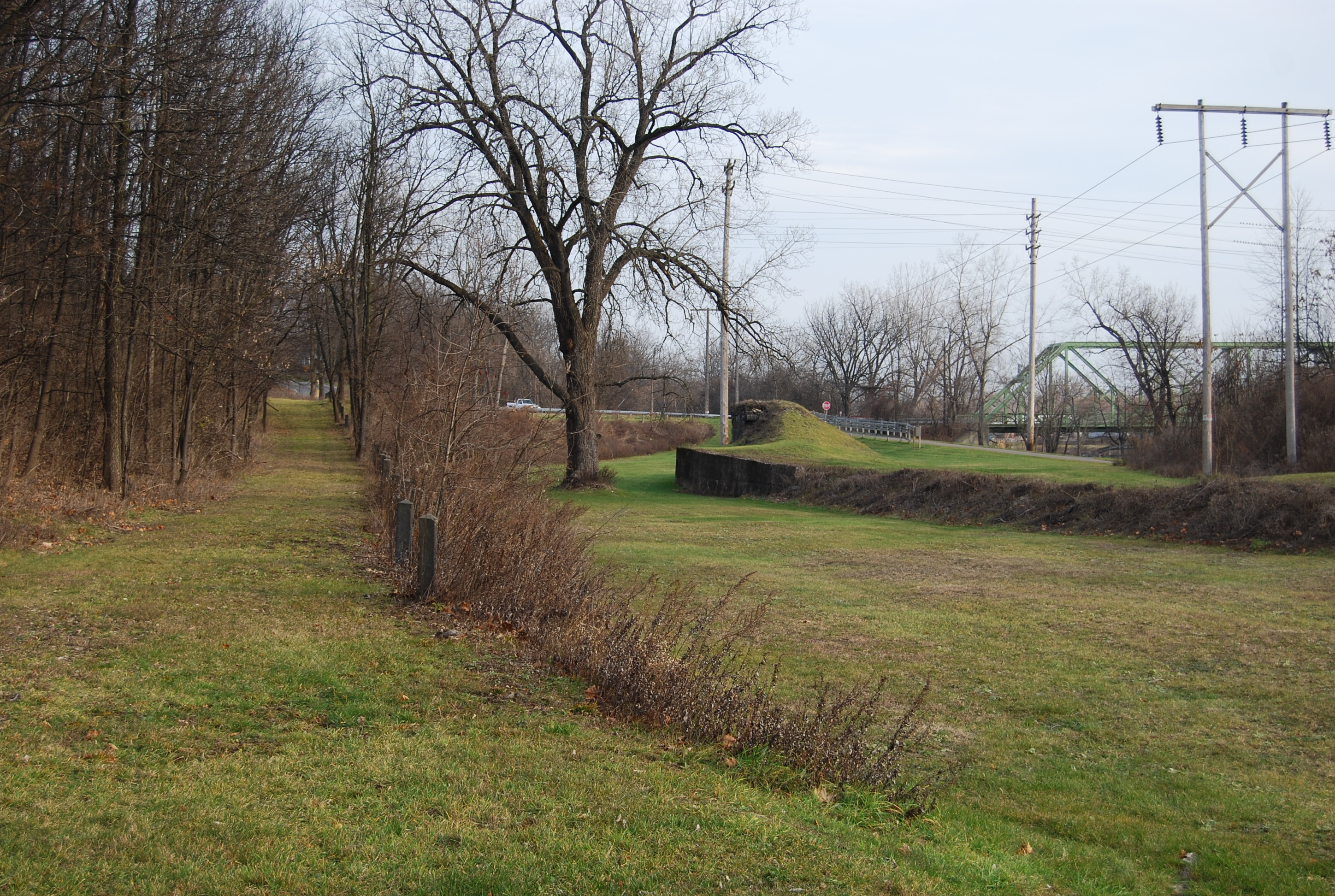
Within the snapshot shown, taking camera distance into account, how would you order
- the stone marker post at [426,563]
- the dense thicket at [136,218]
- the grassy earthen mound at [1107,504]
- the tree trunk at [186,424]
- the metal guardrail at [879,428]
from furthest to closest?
the metal guardrail at [879,428] → the tree trunk at [186,424] → the grassy earthen mound at [1107,504] → the dense thicket at [136,218] → the stone marker post at [426,563]

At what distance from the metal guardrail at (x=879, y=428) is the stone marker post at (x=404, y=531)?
39.1m

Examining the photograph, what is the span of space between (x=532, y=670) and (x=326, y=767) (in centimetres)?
264

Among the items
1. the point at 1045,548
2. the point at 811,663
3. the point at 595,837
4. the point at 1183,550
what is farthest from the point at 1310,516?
the point at 595,837

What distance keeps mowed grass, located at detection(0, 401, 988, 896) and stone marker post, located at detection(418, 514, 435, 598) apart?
1.07 metres

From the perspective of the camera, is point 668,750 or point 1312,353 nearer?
point 668,750

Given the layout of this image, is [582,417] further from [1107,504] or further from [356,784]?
[356,784]

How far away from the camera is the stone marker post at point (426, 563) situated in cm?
992

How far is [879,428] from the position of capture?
175 feet

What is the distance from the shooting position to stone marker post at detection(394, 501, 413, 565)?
10.8 m

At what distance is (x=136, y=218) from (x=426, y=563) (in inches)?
371

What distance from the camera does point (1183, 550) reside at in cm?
1689

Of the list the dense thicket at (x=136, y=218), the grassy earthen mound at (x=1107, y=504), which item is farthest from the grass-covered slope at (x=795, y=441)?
the dense thicket at (x=136, y=218)

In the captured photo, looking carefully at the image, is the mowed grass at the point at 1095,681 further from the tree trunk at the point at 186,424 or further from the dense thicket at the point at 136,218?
the tree trunk at the point at 186,424

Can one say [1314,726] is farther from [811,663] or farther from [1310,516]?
[1310,516]
